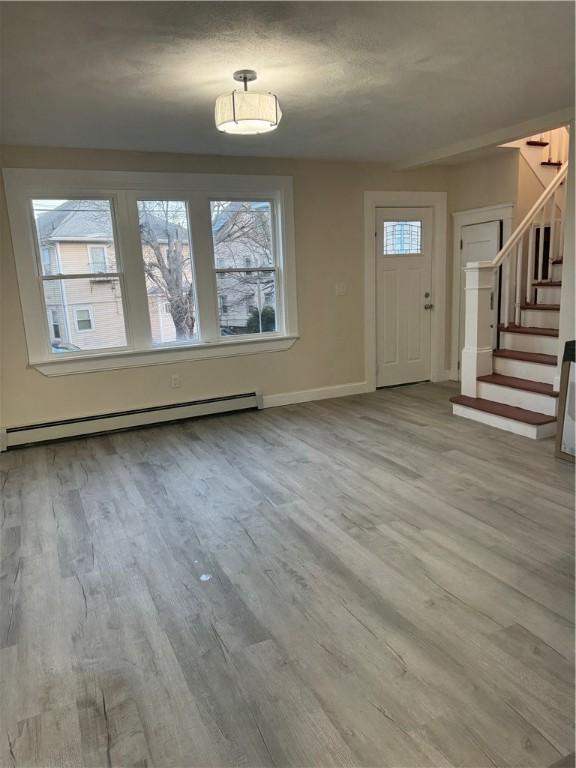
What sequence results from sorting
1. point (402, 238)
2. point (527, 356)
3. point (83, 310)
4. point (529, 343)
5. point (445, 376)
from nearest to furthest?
point (83, 310) → point (527, 356) → point (529, 343) → point (402, 238) → point (445, 376)

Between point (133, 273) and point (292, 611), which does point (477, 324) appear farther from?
point (292, 611)

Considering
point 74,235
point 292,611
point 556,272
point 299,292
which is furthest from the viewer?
point 299,292

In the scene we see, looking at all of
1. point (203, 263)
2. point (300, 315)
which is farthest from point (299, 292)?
point (203, 263)

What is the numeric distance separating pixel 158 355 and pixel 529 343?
3548 millimetres

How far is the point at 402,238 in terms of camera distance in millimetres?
5668

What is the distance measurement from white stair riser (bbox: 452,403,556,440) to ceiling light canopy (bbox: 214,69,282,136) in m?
2.98

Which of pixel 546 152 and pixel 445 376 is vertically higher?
pixel 546 152

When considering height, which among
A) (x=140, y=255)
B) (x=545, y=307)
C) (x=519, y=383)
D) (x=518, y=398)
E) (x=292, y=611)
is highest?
(x=140, y=255)

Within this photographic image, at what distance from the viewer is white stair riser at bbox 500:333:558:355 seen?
4.53m

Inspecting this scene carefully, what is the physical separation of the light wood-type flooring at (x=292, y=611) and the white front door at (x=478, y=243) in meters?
2.49

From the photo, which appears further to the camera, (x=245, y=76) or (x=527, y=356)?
(x=527, y=356)

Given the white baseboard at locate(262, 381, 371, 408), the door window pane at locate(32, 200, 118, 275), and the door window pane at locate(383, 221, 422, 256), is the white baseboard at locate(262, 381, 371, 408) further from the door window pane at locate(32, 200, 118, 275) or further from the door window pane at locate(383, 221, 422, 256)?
the door window pane at locate(32, 200, 118, 275)

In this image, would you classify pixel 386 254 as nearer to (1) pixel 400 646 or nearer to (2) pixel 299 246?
(2) pixel 299 246

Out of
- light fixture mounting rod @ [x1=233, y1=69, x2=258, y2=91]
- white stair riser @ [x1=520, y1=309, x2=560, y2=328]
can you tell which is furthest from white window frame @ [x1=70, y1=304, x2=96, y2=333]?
white stair riser @ [x1=520, y1=309, x2=560, y2=328]
